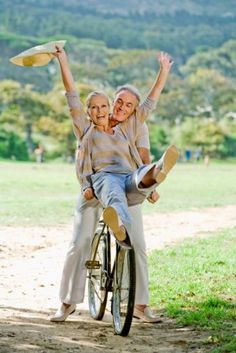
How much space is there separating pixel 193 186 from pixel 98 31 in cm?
9872

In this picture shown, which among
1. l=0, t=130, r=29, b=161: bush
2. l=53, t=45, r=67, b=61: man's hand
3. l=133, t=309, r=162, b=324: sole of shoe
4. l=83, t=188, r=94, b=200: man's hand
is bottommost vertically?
l=0, t=130, r=29, b=161: bush

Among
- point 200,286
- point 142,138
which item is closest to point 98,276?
point 142,138

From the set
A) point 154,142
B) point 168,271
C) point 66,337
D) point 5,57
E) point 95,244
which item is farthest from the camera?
point 5,57

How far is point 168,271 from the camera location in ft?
32.4

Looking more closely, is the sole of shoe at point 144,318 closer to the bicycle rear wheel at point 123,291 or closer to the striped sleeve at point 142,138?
the bicycle rear wheel at point 123,291

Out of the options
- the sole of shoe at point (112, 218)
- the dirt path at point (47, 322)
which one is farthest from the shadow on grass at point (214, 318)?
the sole of shoe at point (112, 218)

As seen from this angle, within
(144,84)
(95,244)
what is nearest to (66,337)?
(95,244)

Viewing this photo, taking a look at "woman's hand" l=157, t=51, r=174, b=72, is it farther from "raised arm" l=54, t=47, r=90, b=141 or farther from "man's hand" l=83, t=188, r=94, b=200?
"man's hand" l=83, t=188, r=94, b=200

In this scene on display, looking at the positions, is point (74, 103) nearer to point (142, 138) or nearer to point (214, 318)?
point (142, 138)

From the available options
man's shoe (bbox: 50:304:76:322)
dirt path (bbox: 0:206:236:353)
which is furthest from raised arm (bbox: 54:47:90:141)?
dirt path (bbox: 0:206:236:353)

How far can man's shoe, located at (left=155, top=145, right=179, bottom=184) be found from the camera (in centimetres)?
566

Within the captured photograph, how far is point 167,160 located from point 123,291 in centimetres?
104

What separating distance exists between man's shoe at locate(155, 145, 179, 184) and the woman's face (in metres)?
0.84

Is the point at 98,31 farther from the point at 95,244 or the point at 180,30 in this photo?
the point at 95,244
